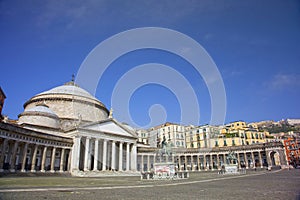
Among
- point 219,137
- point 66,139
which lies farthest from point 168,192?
point 219,137

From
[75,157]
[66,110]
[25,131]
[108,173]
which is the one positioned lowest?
[108,173]

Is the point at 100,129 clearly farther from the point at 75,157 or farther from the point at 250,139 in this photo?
the point at 250,139

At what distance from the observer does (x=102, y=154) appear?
49.5 m

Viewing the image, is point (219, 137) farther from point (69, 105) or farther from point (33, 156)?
point (33, 156)

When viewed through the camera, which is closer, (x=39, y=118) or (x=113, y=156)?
(x=39, y=118)

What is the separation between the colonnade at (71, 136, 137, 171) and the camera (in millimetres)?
43125

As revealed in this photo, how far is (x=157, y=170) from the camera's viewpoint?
27016 mm

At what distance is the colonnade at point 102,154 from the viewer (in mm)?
43125

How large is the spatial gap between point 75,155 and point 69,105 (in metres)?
19.0

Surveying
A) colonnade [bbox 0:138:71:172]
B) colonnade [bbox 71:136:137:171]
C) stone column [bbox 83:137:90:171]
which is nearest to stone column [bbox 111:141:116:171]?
colonnade [bbox 71:136:137:171]

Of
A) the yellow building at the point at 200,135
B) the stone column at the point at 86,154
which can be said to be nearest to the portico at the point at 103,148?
the stone column at the point at 86,154

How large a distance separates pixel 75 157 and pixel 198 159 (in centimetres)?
4055

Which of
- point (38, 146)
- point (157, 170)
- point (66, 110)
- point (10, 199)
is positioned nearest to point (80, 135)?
point (38, 146)

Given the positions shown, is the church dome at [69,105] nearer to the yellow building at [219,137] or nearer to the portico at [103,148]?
the portico at [103,148]
